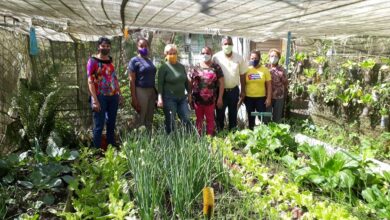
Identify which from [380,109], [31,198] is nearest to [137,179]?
[31,198]

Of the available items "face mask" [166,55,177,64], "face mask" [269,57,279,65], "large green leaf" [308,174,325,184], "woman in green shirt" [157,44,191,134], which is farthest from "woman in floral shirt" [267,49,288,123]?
"large green leaf" [308,174,325,184]

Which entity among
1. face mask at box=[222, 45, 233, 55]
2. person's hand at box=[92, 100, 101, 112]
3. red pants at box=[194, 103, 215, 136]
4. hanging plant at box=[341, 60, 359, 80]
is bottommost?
red pants at box=[194, 103, 215, 136]

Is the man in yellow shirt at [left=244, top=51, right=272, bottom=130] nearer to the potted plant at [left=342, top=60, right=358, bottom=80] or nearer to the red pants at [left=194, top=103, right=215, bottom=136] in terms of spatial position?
the red pants at [left=194, top=103, right=215, bottom=136]

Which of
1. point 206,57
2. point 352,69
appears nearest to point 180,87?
point 206,57

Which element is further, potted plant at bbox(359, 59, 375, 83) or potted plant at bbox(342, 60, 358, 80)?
potted plant at bbox(342, 60, 358, 80)

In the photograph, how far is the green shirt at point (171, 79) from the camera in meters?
3.80

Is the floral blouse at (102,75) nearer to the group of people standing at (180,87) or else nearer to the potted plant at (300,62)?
the group of people standing at (180,87)

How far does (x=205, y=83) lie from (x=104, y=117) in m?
1.26

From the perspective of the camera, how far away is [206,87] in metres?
3.94

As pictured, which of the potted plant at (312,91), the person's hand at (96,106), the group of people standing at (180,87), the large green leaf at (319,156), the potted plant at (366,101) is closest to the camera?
the large green leaf at (319,156)

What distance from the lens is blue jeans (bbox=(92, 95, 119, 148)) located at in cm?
355

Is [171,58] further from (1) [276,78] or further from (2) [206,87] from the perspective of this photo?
(1) [276,78]

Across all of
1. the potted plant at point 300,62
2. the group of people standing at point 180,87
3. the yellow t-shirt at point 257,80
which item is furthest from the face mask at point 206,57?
the potted plant at point 300,62

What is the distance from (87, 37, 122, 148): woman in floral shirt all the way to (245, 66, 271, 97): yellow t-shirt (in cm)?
175
